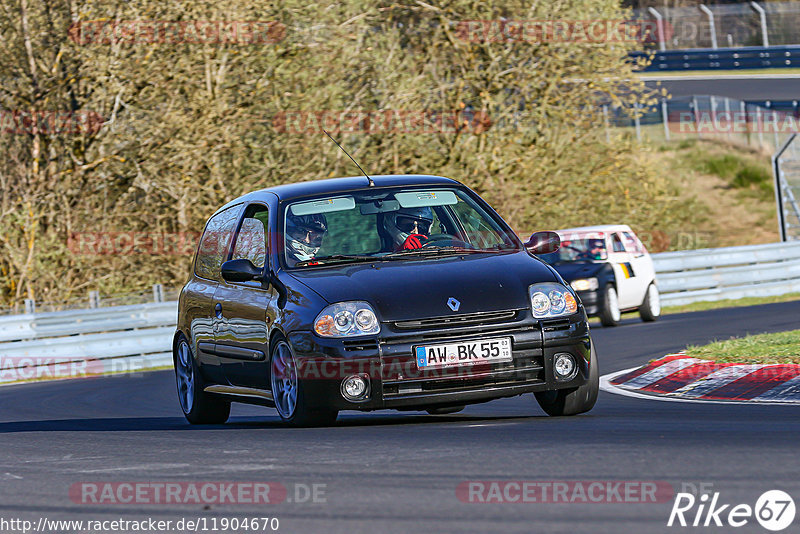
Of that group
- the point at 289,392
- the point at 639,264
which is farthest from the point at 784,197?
the point at 289,392

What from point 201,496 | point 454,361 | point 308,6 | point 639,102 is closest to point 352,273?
point 454,361

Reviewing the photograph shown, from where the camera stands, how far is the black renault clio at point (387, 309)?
8.12 metres

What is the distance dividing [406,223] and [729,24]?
1947 inches

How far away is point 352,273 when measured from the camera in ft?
28.3

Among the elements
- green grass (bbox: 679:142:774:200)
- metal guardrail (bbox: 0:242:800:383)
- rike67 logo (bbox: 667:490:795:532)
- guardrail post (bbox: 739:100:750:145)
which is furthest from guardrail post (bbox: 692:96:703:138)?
rike67 logo (bbox: 667:490:795:532)

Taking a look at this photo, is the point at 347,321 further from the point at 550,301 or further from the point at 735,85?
the point at 735,85

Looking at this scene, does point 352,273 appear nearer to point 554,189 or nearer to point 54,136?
point 54,136

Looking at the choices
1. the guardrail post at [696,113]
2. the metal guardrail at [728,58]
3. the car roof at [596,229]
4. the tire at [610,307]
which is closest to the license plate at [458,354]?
the tire at [610,307]

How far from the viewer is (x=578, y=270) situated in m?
21.3

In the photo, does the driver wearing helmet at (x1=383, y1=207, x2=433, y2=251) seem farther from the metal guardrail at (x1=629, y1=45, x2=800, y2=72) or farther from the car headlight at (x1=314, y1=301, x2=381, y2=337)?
the metal guardrail at (x1=629, y1=45, x2=800, y2=72)

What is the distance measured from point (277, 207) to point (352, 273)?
111 centimetres

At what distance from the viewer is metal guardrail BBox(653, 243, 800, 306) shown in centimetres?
2523

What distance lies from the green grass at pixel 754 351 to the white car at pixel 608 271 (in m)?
7.84

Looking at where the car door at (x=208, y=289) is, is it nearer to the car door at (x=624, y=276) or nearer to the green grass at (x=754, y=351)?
the green grass at (x=754, y=351)
